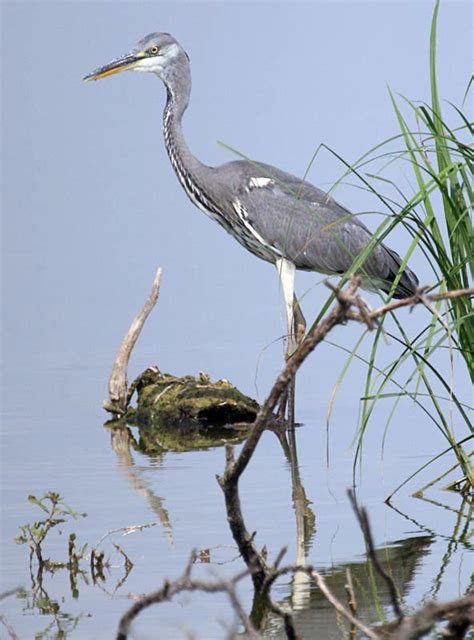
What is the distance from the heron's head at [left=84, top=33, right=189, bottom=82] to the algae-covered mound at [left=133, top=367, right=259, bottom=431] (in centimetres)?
220

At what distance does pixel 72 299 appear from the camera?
15984 millimetres

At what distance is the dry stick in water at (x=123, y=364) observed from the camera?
30.1ft

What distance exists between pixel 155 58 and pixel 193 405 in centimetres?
258

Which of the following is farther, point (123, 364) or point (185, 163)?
point (185, 163)

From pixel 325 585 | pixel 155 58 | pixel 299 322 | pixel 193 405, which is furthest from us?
pixel 155 58

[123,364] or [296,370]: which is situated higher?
[123,364]

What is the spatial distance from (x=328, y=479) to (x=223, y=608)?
2329 millimetres

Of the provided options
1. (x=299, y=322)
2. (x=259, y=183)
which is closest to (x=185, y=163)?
(x=259, y=183)

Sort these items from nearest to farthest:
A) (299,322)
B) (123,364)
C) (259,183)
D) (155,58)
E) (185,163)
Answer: (123,364), (299,322), (259,183), (185,163), (155,58)

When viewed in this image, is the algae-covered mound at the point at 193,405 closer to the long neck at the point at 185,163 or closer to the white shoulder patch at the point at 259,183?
the long neck at the point at 185,163

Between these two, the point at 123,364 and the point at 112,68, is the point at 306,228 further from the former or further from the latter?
the point at 112,68

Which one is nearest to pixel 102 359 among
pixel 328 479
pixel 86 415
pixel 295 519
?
pixel 86 415

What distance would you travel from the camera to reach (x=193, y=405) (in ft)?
29.1

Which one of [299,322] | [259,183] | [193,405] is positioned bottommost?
[193,405]
